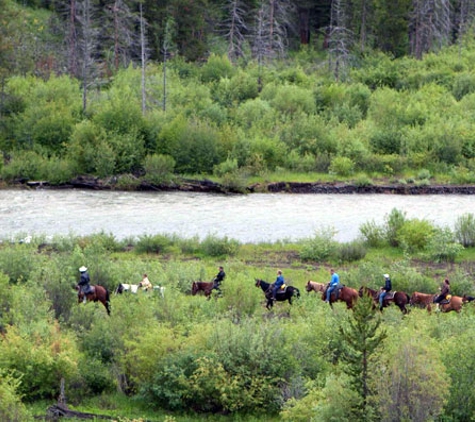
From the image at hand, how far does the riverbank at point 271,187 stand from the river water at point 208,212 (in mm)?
731

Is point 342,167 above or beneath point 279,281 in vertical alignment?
above

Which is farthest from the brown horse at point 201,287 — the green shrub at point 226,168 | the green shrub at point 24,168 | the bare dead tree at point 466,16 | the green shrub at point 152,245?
the bare dead tree at point 466,16

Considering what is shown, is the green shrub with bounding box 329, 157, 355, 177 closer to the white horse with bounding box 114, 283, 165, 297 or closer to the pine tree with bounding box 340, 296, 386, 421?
the white horse with bounding box 114, 283, 165, 297

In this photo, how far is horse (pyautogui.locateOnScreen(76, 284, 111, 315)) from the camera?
953 inches

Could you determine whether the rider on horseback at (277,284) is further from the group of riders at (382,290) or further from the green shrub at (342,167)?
the green shrub at (342,167)

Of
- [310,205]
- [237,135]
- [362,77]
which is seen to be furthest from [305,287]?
[362,77]

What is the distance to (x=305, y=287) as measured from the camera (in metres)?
28.0

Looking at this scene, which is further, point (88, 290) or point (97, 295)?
point (97, 295)

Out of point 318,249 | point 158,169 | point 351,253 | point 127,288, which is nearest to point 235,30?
point 158,169

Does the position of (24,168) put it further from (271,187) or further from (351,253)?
(351,253)

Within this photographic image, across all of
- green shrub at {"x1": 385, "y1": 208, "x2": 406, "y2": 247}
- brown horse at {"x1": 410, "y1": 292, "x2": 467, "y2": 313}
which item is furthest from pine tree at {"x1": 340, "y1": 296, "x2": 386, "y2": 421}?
green shrub at {"x1": 385, "y1": 208, "x2": 406, "y2": 247}

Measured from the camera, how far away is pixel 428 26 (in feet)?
232

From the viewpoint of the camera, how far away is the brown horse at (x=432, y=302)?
80.7 ft

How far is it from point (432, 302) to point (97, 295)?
31.1 ft
